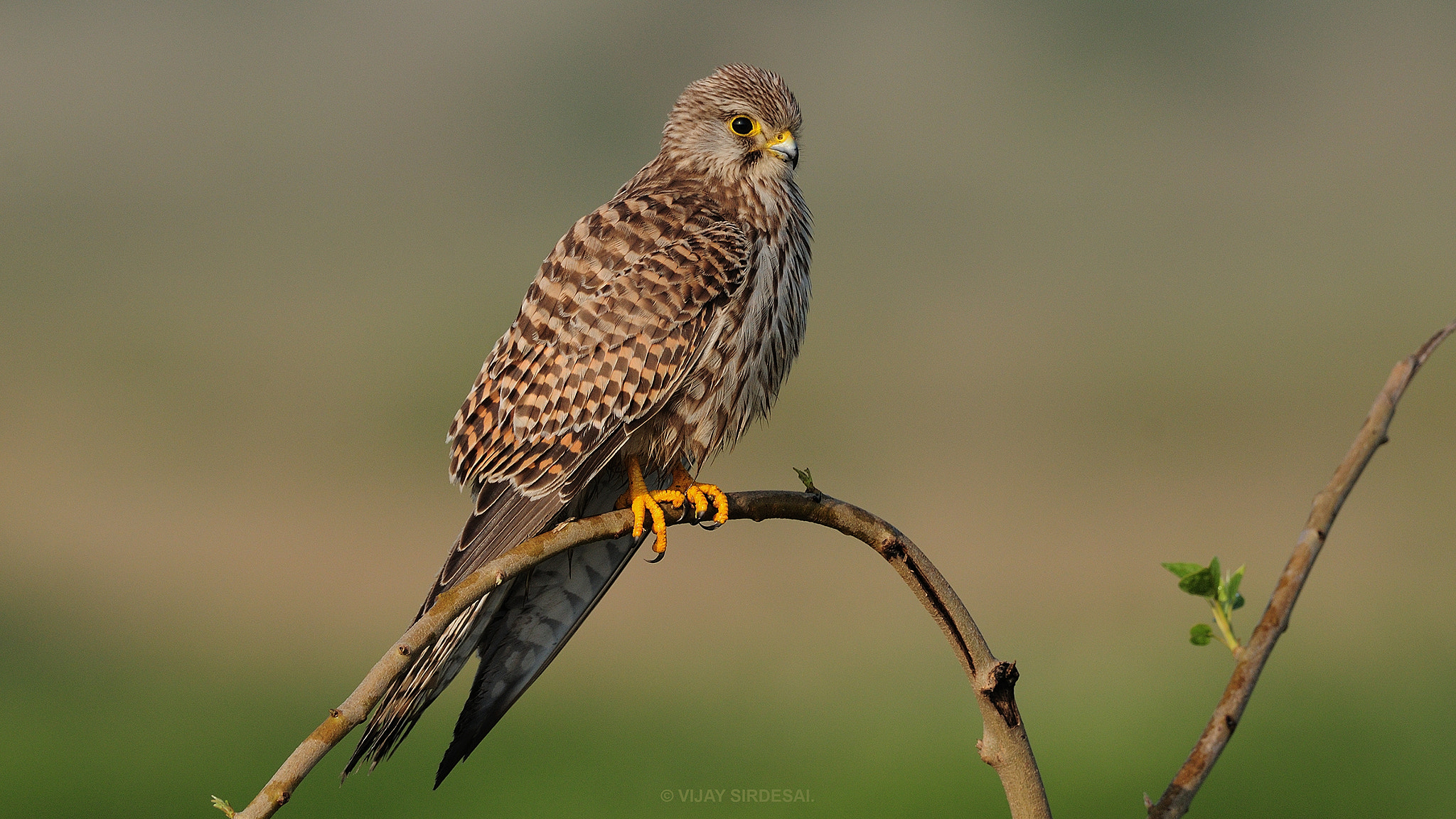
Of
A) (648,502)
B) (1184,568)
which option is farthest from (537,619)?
(1184,568)

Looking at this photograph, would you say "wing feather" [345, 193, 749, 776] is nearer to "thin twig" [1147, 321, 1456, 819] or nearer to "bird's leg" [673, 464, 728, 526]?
"bird's leg" [673, 464, 728, 526]

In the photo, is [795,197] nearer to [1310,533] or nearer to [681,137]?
[681,137]

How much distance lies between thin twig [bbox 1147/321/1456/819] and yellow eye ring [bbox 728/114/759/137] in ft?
6.14

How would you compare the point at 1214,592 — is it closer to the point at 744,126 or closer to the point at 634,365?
the point at 634,365

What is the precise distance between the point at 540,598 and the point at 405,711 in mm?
359

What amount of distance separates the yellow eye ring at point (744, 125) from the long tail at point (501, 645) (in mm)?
1043

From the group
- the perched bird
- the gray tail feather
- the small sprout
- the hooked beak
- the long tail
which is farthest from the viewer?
the hooked beak

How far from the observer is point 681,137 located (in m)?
3.01

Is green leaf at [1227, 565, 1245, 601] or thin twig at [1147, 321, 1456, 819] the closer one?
thin twig at [1147, 321, 1456, 819]

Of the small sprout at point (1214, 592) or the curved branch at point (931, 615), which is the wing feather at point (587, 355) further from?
the small sprout at point (1214, 592)

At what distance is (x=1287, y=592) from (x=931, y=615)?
48 centimetres

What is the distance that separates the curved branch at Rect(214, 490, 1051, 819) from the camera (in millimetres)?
1357

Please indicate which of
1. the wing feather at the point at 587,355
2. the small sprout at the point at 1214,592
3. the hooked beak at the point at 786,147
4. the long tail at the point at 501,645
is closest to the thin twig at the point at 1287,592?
the small sprout at the point at 1214,592

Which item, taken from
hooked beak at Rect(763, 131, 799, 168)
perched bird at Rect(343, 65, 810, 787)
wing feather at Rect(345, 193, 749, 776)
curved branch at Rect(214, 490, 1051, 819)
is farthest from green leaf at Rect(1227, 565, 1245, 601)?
hooked beak at Rect(763, 131, 799, 168)
